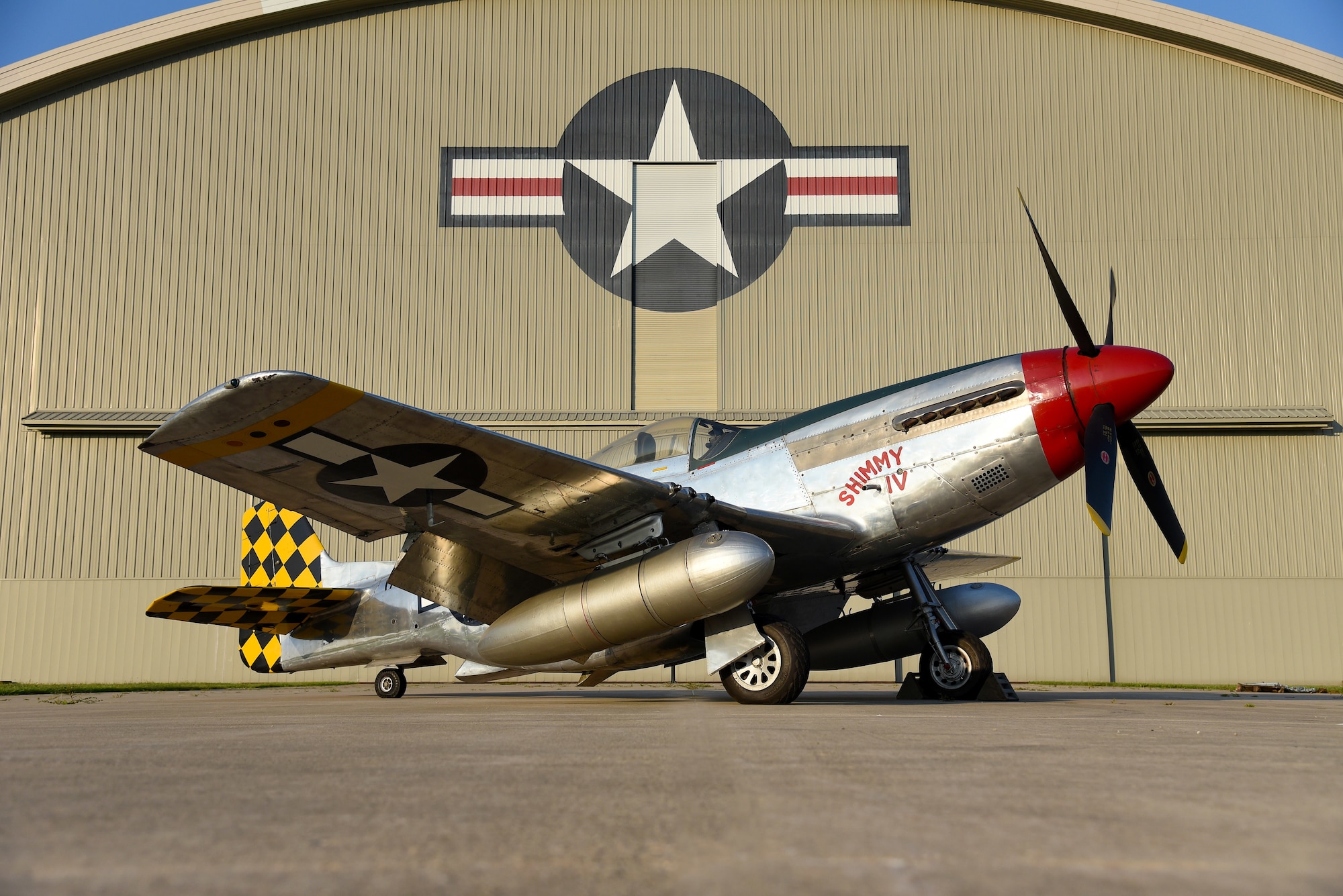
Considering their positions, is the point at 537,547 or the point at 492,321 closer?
the point at 537,547

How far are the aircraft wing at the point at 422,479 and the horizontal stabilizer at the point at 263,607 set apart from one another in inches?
120

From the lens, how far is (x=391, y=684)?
12320 millimetres

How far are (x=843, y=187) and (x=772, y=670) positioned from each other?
14192mm

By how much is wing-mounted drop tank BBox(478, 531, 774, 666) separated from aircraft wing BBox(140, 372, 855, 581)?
40 cm

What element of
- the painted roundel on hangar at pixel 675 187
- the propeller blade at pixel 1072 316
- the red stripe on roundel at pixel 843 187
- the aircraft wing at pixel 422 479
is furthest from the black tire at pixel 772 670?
the red stripe on roundel at pixel 843 187

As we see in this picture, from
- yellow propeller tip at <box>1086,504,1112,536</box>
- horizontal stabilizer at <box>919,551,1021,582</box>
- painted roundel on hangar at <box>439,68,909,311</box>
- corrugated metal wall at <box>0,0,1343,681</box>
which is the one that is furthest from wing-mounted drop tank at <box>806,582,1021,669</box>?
painted roundel on hangar at <box>439,68,909,311</box>

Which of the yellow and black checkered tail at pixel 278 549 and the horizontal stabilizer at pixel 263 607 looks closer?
the horizontal stabilizer at pixel 263 607

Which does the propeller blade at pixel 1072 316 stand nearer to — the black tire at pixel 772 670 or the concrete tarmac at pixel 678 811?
the black tire at pixel 772 670

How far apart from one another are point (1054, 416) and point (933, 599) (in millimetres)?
2017

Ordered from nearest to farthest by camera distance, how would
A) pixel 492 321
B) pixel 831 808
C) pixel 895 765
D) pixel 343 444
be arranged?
pixel 831 808
pixel 895 765
pixel 343 444
pixel 492 321

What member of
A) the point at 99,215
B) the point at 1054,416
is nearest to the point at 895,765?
the point at 1054,416

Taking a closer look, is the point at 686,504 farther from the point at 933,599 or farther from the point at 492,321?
the point at 492,321

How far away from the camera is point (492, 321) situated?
19.4 meters

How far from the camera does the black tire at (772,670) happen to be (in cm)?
766
